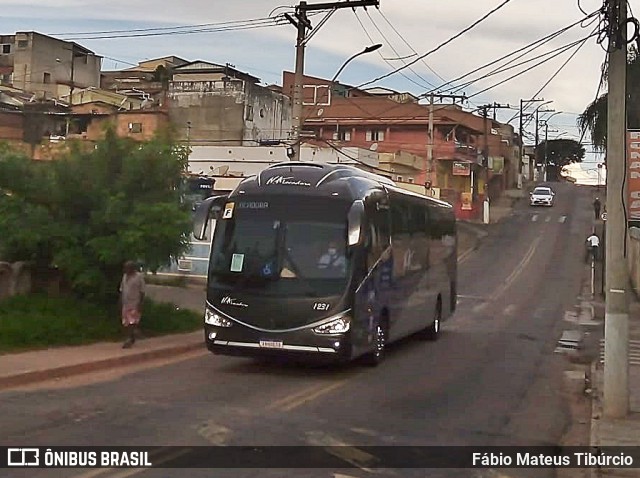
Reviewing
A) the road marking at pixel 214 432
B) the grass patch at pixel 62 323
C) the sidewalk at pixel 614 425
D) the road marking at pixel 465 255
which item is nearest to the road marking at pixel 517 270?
the road marking at pixel 465 255

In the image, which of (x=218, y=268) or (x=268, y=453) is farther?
(x=218, y=268)

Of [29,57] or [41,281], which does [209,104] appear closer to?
[29,57]

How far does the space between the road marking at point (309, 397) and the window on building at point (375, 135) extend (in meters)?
60.8

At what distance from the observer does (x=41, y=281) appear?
19094 mm

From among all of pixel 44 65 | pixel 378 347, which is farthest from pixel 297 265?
pixel 44 65

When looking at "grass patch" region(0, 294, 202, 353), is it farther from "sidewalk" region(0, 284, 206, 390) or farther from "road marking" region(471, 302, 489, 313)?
"road marking" region(471, 302, 489, 313)

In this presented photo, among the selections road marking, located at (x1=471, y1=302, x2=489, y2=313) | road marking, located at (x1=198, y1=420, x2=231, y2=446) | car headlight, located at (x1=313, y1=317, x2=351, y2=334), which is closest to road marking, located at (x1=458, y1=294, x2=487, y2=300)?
road marking, located at (x1=471, y1=302, x2=489, y2=313)

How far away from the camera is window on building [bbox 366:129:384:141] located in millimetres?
74562

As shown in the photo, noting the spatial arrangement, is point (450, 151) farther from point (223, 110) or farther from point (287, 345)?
point (287, 345)

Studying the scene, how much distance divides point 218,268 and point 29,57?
6923 cm

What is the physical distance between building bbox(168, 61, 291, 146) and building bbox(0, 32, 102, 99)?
17.9 meters

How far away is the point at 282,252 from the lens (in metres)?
14.7

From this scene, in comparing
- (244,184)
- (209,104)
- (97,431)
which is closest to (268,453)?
(97,431)

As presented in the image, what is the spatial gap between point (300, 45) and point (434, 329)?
8911mm
